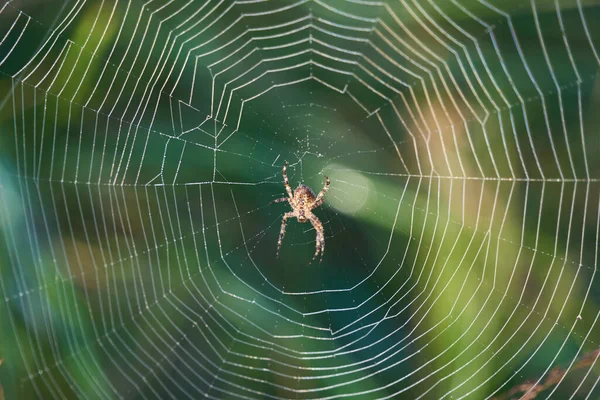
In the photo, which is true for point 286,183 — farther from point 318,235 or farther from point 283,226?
point 318,235

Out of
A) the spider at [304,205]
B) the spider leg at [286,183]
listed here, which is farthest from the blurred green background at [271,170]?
the spider at [304,205]

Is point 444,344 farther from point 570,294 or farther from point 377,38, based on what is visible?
point 377,38

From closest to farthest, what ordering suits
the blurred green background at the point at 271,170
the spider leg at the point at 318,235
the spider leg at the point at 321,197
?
1. the blurred green background at the point at 271,170
2. the spider leg at the point at 318,235
3. the spider leg at the point at 321,197

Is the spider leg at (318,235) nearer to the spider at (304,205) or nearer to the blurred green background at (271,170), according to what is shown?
the spider at (304,205)

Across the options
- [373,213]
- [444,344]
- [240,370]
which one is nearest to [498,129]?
[373,213]

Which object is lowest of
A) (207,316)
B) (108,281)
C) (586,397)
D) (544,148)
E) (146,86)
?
(586,397)

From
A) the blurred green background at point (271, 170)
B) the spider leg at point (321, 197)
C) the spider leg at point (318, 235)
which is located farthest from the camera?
the spider leg at point (321, 197)

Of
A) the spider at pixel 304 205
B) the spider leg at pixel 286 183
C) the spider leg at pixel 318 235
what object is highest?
the spider leg at pixel 286 183

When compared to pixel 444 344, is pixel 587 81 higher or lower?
higher
